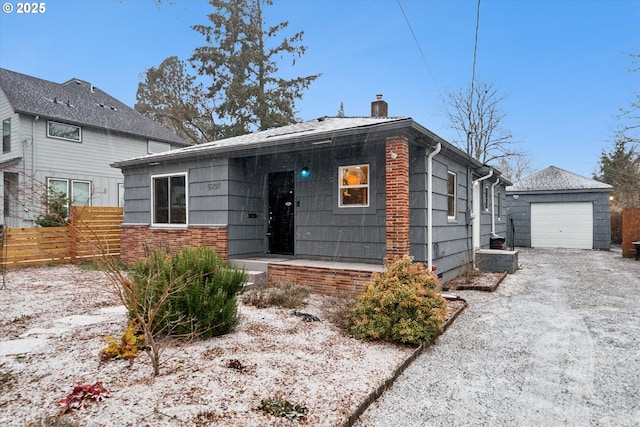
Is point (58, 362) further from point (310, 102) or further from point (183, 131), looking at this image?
point (183, 131)

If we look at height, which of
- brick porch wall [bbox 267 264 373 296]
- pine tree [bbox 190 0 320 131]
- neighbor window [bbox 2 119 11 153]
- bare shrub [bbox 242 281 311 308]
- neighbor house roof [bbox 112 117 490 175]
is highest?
pine tree [bbox 190 0 320 131]

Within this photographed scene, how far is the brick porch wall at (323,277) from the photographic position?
6.28 meters

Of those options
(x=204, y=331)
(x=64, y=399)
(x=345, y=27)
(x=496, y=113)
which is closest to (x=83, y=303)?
(x=204, y=331)

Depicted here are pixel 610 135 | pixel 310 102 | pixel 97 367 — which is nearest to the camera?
pixel 97 367

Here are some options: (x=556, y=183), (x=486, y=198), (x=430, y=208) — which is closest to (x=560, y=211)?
(x=556, y=183)

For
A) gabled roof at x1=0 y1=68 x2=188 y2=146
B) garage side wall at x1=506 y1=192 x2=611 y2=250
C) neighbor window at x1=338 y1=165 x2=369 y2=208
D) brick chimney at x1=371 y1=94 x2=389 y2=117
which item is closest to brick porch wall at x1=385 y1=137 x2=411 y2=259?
neighbor window at x1=338 y1=165 x2=369 y2=208

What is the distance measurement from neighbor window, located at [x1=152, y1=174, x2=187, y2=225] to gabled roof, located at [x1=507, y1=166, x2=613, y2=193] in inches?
548

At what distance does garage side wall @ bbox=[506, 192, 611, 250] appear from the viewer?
588 inches

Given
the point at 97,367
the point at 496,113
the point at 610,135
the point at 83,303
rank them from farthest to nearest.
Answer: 1. the point at 496,113
2. the point at 610,135
3. the point at 83,303
4. the point at 97,367

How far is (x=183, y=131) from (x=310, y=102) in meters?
9.64

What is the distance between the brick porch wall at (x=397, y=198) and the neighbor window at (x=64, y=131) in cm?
1375

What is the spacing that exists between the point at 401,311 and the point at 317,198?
166 inches

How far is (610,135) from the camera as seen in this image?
55.2 ft

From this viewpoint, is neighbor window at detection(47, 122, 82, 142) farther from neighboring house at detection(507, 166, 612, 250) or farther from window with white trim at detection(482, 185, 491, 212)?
neighboring house at detection(507, 166, 612, 250)
